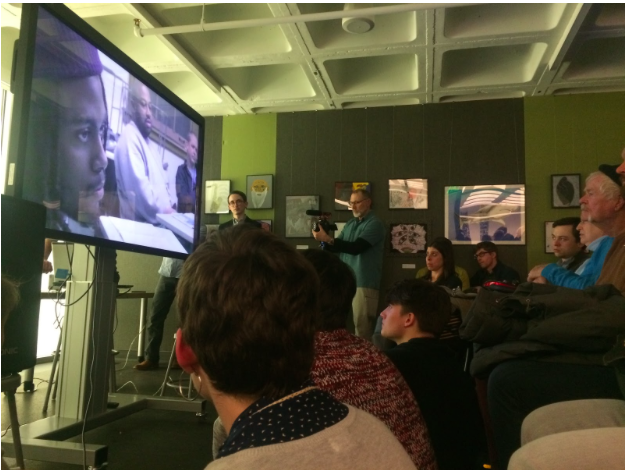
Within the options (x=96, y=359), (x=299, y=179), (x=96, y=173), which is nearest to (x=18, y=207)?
(x=96, y=173)

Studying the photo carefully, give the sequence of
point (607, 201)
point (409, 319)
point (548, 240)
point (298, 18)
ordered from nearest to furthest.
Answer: point (409, 319) → point (607, 201) → point (298, 18) → point (548, 240)

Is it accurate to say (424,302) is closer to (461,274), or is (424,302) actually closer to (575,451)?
(575,451)

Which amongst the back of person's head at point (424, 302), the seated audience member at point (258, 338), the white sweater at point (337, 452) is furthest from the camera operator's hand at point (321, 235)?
the white sweater at point (337, 452)

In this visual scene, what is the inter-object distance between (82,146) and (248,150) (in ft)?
10.5

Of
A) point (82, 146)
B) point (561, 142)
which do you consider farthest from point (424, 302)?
point (561, 142)

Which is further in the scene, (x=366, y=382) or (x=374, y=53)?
(x=374, y=53)

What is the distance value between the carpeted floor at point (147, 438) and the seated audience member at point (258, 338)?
1.59 m

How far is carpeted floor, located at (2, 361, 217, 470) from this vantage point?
2.06m

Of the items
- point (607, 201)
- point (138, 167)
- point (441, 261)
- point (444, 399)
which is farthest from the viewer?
point (441, 261)

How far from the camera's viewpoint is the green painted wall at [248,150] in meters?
5.18

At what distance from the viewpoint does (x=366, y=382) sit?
3.40 ft

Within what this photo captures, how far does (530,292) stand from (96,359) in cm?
199

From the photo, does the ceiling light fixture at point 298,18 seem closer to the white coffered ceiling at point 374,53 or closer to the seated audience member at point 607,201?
the white coffered ceiling at point 374,53

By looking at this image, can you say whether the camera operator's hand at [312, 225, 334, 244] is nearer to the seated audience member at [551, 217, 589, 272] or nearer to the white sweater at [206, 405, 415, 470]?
the seated audience member at [551, 217, 589, 272]
